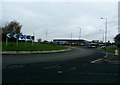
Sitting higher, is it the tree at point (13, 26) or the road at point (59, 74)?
the tree at point (13, 26)

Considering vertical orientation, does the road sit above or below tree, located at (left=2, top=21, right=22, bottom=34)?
below

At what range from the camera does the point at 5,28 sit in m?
100

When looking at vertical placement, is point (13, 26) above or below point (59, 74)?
above

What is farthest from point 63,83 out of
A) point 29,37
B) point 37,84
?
point 29,37

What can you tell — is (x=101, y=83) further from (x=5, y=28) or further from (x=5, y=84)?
(x=5, y=28)

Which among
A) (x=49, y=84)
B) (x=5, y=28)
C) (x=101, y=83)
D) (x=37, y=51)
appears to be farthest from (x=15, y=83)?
(x=5, y=28)

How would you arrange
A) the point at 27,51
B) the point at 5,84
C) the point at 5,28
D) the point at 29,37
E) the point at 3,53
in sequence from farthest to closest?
the point at 5,28, the point at 29,37, the point at 27,51, the point at 3,53, the point at 5,84

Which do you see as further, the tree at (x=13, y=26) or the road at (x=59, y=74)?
the tree at (x=13, y=26)

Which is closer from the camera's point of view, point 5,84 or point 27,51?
point 5,84

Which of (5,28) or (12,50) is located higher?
(5,28)

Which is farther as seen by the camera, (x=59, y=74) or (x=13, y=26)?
(x=13, y=26)

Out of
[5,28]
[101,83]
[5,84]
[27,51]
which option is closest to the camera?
[5,84]

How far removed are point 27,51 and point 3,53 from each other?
349 centimetres

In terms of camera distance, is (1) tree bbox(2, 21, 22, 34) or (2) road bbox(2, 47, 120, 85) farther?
(1) tree bbox(2, 21, 22, 34)
